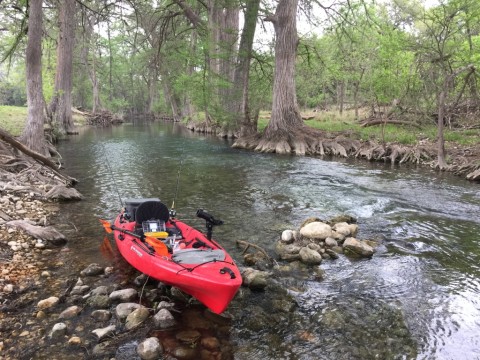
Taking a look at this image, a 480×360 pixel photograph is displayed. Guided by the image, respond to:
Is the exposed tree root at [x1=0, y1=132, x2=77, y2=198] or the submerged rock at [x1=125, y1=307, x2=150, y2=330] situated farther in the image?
the exposed tree root at [x1=0, y1=132, x2=77, y2=198]

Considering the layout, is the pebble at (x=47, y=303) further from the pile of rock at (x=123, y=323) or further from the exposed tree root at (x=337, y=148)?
the exposed tree root at (x=337, y=148)

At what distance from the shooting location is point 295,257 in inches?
226

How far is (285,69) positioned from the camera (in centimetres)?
1748

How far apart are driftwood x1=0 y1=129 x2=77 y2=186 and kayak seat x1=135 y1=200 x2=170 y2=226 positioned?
4566 mm

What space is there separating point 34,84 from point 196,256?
977 centimetres

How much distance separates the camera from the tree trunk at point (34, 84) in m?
10.7

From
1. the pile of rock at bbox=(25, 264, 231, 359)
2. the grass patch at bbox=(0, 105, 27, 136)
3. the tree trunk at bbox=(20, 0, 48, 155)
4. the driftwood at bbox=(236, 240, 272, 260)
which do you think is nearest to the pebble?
the pile of rock at bbox=(25, 264, 231, 359)

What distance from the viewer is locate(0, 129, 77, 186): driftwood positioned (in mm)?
8102

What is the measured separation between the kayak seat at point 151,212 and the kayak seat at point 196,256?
1.10 meters

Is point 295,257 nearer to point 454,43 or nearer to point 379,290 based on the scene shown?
point 379,290

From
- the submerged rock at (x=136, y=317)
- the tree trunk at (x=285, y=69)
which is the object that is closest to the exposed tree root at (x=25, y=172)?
the submerged rock at (x=136, y=317)

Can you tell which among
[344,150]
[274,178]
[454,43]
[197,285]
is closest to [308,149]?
[344,150]

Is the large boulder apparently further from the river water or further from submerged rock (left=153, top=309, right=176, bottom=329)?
submerged rock (left=153, top=309, right=176, bottom=329)

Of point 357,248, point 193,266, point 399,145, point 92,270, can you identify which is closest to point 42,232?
point 92,270
